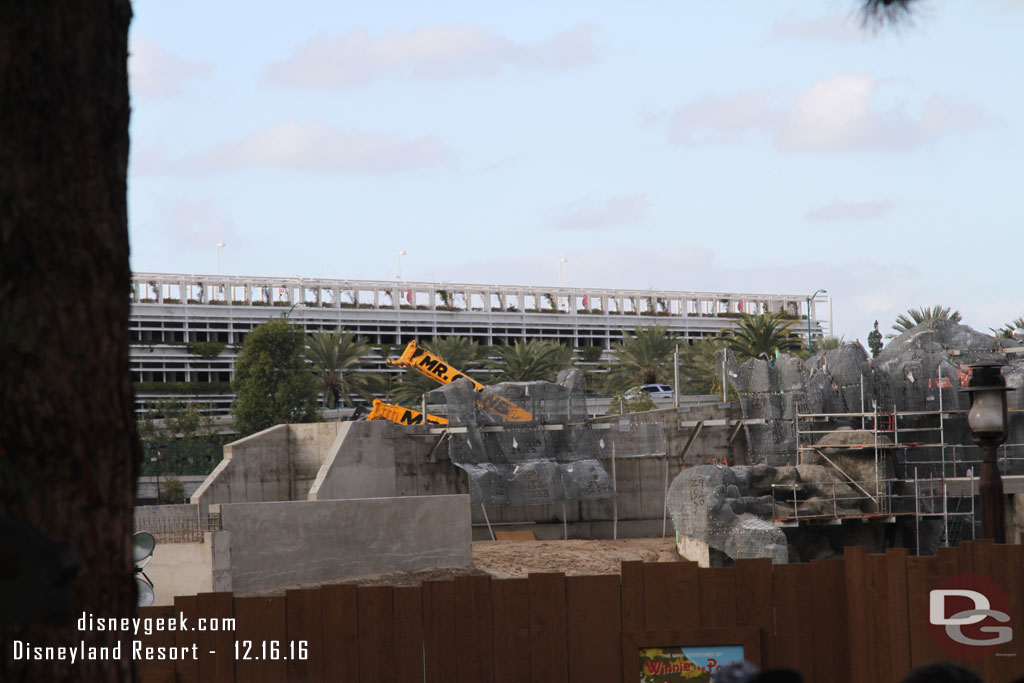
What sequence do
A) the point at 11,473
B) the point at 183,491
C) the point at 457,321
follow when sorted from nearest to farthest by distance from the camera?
the point at 11,473 → the point at 183,491 → the point at 457,321

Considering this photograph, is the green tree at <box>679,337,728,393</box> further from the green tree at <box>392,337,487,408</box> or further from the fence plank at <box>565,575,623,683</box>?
the fence plank at <box>565,575,623,683</box>

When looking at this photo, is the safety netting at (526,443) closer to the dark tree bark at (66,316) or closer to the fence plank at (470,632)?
the fence plank at (470,632)

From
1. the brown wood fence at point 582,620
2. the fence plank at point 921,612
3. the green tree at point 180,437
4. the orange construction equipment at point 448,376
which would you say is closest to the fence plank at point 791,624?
the brown wood fence at point 582,620

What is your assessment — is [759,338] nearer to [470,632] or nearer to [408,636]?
[470,632]

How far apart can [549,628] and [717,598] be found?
116 cm

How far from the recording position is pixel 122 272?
3881mm

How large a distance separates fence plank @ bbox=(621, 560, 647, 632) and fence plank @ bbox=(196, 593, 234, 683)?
8.71 feet

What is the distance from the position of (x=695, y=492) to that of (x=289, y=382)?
30856mm

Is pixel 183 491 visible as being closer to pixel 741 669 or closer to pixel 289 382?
pixel 289 382

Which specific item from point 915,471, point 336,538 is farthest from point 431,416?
point 915,471

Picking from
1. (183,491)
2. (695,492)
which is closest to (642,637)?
(695,492)

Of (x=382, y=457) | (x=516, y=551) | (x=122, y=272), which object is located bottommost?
(x=516, y=551)

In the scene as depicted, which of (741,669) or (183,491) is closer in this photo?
(741,669)

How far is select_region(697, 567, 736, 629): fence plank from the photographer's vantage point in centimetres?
807
